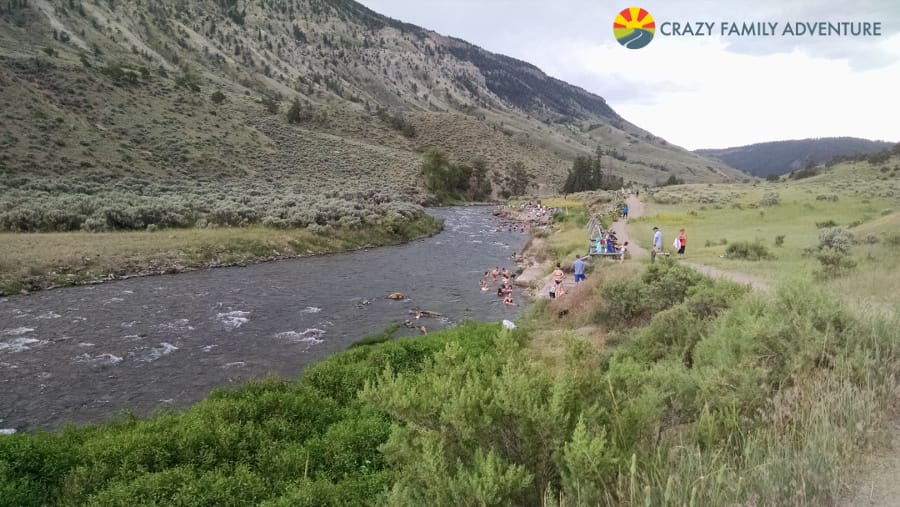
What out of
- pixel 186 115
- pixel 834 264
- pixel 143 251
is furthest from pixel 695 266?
pixel 186 115

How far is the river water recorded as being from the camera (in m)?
13.0

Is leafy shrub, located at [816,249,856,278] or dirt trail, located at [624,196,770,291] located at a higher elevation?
leafy shrub, located at [816,249,856,278]

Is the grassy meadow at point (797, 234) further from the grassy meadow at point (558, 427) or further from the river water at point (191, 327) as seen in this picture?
the river water at point (191, 327)

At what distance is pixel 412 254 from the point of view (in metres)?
36.9

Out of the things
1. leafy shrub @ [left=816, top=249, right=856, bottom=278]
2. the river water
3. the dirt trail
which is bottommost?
the river water

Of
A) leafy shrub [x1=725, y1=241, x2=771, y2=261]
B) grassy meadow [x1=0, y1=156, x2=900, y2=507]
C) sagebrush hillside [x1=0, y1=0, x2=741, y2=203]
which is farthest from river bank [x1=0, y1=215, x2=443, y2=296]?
leafy shrub [x1=725, y1=241, x2=771, y2=261]

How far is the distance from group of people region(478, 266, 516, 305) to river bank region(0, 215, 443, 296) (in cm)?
1316

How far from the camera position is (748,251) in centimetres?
2312

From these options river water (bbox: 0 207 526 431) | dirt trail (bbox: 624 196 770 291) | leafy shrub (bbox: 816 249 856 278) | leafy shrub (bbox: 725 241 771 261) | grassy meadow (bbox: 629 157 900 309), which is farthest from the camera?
leafy shrub (bbox: 725 241 771 261)

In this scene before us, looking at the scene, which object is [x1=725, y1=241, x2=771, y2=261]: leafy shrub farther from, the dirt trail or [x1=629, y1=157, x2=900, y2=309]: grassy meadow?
the dirt trail

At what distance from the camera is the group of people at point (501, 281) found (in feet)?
81.2

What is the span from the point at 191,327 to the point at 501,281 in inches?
626

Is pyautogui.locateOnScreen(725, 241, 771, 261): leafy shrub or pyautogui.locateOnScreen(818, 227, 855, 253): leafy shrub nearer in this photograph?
pyautogui.locateOnScreen(818, 227, 855, 253): leafy shrub

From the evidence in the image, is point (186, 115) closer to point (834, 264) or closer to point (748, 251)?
point (748, 251)
